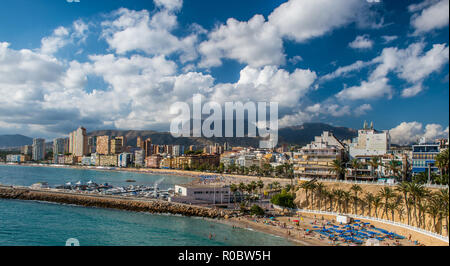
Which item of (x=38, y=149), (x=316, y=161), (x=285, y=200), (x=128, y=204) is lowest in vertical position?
(x=128, y=204)

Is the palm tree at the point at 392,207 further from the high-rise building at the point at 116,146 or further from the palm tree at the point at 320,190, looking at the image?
the high-rise building at the point at 116,146

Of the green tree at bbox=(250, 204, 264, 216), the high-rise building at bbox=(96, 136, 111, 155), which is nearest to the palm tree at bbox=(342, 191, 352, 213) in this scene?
the green tree at bbox=(250, 204, 264, 216)

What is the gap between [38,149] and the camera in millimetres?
175250

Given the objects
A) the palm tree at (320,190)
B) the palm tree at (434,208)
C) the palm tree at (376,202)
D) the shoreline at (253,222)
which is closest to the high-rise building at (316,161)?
the palm tree at (320,190)

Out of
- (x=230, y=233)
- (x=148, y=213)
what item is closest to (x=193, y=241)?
(x=230, y=233)

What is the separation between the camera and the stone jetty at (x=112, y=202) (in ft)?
109

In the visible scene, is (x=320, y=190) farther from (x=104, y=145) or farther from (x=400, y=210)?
(x=104, y=145)

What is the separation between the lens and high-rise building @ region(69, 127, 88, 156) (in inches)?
6604

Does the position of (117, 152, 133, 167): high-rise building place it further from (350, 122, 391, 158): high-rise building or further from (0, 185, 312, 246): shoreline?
(350, 122, 391, 158): high-rise building

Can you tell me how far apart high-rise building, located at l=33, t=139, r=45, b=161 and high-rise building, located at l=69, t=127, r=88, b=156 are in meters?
19.9

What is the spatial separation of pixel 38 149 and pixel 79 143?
31389 mm

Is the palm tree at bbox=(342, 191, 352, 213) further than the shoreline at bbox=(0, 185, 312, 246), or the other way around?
the shoreline at bbox=(0, 185, 312, 246)

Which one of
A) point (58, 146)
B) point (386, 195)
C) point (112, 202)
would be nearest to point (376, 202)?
point (386, 195)

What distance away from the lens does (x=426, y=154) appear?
33.9 meters
